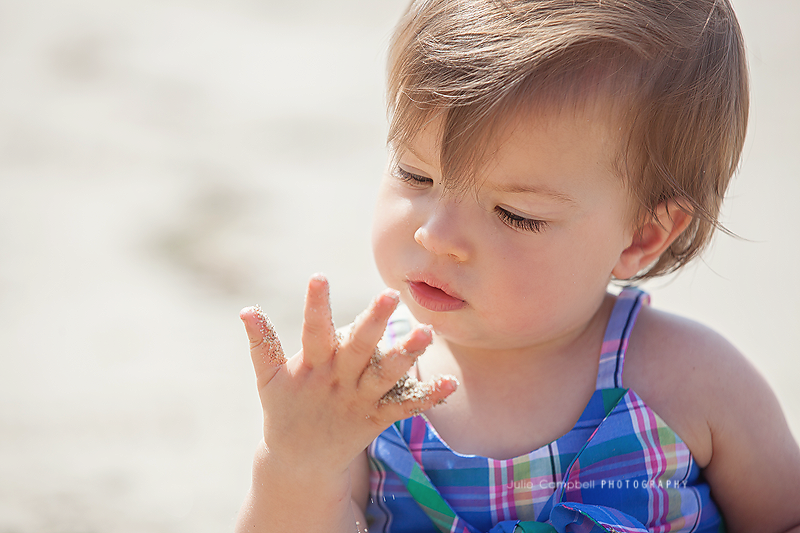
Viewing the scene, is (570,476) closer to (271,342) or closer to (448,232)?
(448,232)

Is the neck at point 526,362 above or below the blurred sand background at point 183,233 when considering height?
below

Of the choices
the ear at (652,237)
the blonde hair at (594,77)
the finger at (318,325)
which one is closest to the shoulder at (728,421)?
the ear at (652,237)

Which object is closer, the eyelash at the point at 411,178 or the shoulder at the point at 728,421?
the eyelash at the point at 411,178

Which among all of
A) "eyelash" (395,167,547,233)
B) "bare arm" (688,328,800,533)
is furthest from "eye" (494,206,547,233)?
"bare arm" (688,328,800,533)

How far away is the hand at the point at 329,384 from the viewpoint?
1130 millimetres

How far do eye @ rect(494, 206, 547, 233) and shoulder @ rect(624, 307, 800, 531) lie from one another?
428 millimetres

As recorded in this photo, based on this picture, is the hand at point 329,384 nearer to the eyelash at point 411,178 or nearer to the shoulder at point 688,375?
the eyelash at point 411,178

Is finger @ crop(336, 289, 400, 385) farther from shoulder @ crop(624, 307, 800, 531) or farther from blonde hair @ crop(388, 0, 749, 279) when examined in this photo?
shoulder @ crop(624, 307, 800, 531)

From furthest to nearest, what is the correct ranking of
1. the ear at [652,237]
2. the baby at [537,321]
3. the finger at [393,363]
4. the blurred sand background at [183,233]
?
the blurred sand background at [183,233] < the ear at [652,237] < the baby at [537,321] < the finger at [393,363]

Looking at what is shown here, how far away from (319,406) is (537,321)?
459 millimetres

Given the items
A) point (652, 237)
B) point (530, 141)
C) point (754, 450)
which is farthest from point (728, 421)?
point (530, 141)

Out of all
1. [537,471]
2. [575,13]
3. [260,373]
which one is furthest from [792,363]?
[260,373]

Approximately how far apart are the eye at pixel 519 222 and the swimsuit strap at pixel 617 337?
384 mm

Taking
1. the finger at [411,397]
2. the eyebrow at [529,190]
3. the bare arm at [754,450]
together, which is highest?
the eyebrow at [529,190]
